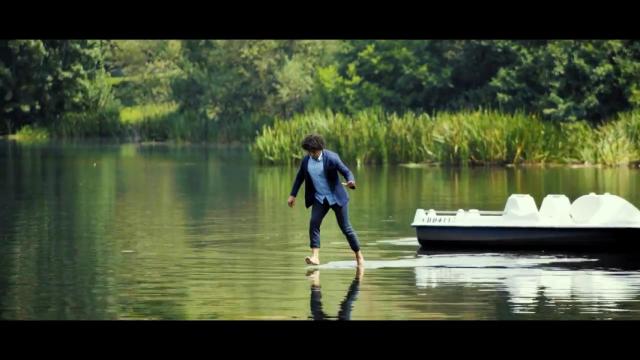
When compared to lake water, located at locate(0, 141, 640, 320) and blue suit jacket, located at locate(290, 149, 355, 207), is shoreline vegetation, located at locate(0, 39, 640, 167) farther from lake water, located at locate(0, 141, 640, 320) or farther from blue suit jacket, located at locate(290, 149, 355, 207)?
blue suit jacket, located at locate(290, 149, 355, 207)

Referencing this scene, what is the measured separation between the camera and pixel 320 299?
17.6m

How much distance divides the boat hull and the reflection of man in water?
8.54ft

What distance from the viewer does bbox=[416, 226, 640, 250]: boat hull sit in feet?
73.7

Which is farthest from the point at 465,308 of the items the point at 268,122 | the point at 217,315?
the point at 268,122

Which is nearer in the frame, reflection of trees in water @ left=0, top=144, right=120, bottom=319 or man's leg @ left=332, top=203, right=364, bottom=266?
reflection of trees in water @ left=0, top=144, right=120, bottom=319

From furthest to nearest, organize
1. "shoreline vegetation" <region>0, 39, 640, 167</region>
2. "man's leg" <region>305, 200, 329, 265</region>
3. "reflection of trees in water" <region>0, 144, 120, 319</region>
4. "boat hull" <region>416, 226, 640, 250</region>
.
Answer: "shoreline vegetation" <region>0, 39, 640, 167</region> < "boat hull" <region>416, 226, 640, 250</region> < "man's leg" <region>305, 200, 329, 265</region> < "reflection of trees in water" <region>0, 144, 120, 319</region>

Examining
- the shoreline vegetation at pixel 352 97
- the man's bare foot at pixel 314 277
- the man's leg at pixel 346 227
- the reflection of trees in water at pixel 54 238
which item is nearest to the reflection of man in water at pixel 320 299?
the man's bare foot at pixel 314 277

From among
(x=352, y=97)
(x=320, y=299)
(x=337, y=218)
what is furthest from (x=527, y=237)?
(x=352, y=97)

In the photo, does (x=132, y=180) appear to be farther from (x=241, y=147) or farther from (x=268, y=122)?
(x=268, y=122)

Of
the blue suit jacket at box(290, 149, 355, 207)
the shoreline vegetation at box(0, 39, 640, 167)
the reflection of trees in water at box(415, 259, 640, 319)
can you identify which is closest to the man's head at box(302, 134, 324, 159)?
the blue suit jacket at box(290, 149, 355, 207)

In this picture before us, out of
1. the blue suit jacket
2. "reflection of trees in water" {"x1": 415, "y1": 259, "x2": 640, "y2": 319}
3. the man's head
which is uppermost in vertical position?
the man's head

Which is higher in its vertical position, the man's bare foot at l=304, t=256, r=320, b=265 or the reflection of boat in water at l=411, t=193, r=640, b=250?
the reflection of boat in water at l=411, t=193, r=640, b=250

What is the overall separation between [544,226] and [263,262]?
383 cm

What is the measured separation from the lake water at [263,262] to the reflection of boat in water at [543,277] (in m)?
0.02
